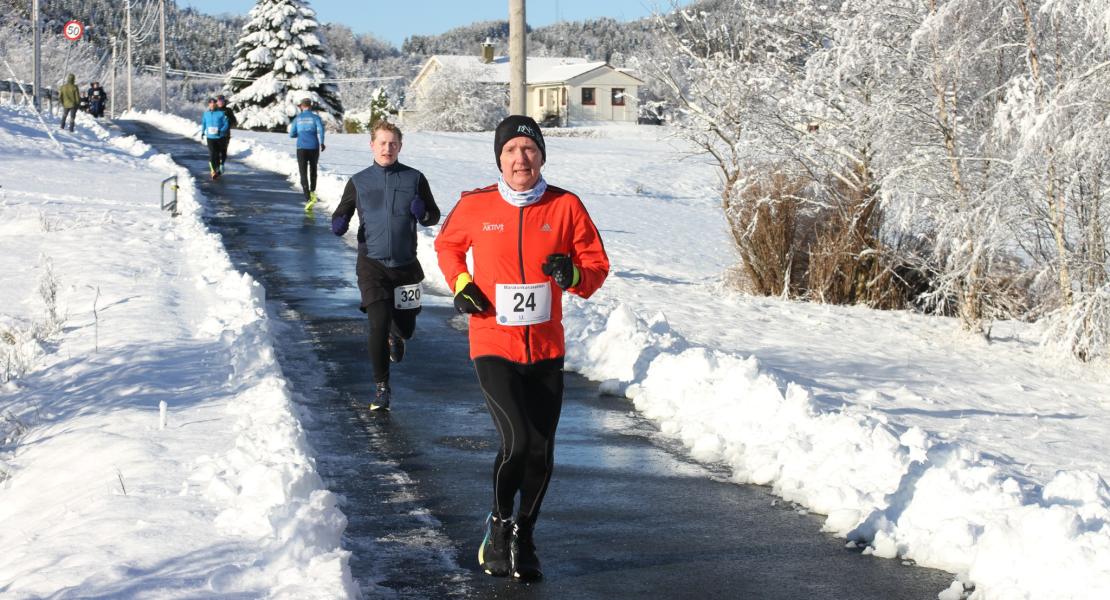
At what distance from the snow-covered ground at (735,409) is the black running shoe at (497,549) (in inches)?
25.8

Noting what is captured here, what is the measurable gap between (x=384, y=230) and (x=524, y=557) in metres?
3.63

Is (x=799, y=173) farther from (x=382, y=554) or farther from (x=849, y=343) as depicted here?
(x=382, y=554)

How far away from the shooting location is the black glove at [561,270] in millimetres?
4992

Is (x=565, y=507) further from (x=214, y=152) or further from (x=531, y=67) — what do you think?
(x=531, y=67)

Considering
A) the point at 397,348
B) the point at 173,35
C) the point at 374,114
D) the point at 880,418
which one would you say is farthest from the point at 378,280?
the point at 173,35

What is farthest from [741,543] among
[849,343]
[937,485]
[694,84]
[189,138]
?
[189,138]

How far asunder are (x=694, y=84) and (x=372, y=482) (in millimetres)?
12548

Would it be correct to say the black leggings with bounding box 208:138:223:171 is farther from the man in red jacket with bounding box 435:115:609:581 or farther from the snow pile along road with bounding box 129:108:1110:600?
the man in red jacket with bounding box 435:115:609:581

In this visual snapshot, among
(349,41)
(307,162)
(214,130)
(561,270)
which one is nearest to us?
(561,270)

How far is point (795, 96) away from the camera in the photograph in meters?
16.7

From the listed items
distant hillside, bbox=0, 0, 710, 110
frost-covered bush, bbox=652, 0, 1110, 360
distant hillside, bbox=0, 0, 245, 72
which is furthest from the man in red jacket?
distant hillside, bbox=0, 0, 245, 72

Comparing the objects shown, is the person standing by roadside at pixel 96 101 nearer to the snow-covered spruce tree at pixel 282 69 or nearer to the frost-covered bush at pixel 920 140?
the snow-covered spruce tree at pixel 282 69

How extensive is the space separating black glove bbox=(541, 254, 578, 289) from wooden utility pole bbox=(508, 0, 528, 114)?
945 centimetres

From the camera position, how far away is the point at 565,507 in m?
6.32
